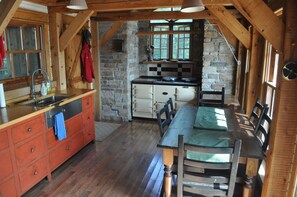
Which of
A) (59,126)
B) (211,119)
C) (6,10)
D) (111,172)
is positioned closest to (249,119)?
(211,119)

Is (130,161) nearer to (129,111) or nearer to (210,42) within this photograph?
(129,111)

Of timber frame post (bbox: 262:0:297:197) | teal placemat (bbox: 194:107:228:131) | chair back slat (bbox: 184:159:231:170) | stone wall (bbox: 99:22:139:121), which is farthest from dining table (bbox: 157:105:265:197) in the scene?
stone wall (bbox: 99:22:139:121)

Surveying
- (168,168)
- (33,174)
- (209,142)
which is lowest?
(33,174)

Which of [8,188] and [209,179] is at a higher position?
[209,179]

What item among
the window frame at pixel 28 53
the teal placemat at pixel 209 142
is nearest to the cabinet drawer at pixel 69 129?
the window frame at pixel 28 53

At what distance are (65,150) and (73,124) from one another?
0.39m

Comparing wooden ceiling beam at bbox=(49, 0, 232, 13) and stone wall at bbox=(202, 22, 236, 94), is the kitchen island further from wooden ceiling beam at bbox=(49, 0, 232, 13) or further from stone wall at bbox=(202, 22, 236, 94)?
stone wall at bbox=(202, 22, 236, 94)

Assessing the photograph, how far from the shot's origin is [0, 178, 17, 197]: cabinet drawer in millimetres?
2360

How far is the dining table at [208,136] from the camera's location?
2.02 m

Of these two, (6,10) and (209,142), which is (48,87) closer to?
(6,10)

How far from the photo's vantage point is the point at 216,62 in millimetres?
4816

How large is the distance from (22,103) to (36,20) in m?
1.30

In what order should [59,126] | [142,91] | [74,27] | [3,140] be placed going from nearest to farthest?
[3,140], [59,126], [74,27], [142,91]

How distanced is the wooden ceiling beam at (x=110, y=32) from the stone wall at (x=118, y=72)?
0.10m
